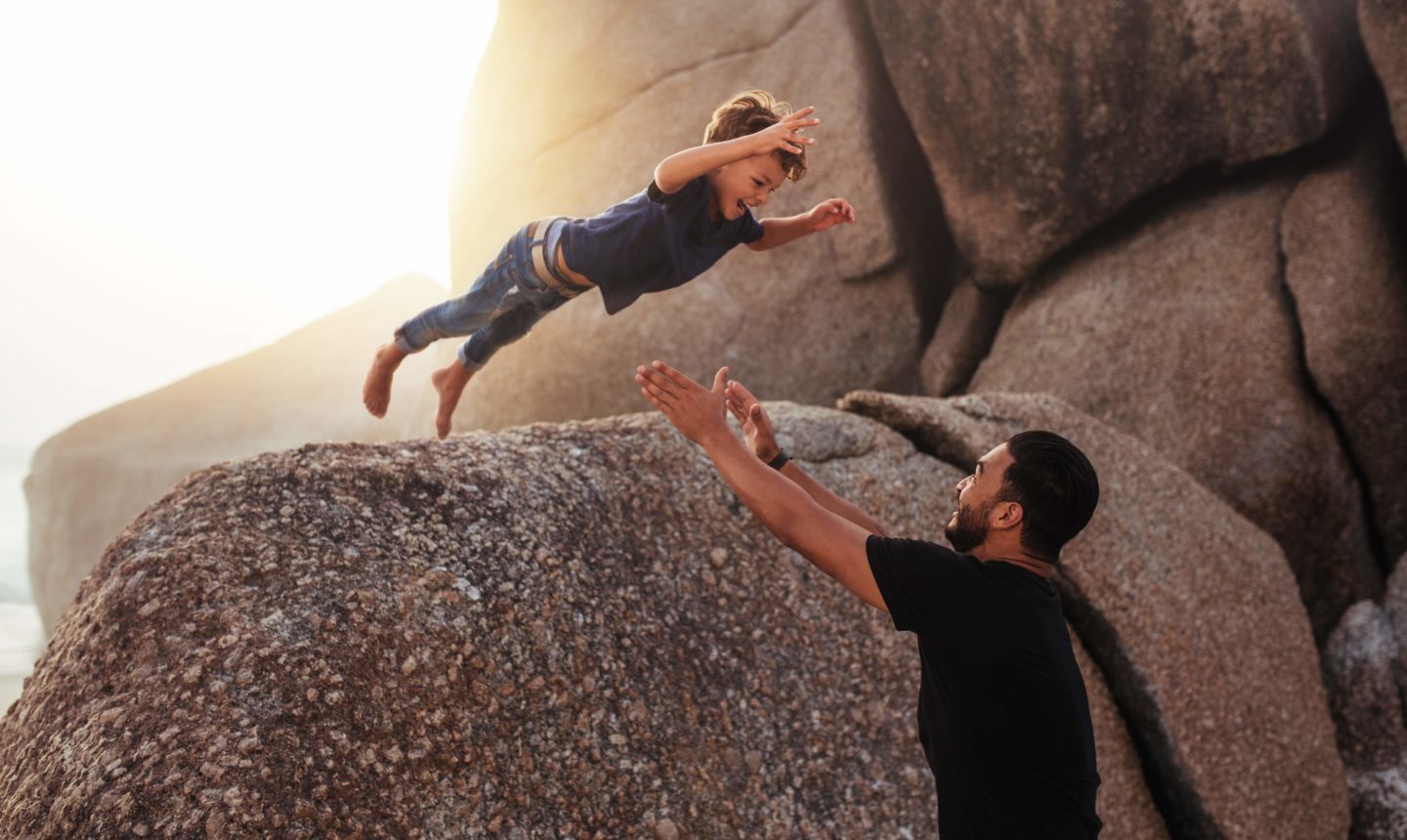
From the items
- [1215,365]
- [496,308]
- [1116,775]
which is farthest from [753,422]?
[1215,365]

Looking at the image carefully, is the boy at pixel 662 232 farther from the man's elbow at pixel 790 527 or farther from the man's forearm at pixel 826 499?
the man's elbow at pixel 790 527

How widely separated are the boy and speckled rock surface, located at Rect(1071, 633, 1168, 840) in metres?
2.73

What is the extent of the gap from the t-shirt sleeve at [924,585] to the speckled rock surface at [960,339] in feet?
20.6

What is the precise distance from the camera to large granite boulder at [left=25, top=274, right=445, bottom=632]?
50.0ft

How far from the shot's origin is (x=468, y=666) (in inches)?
116

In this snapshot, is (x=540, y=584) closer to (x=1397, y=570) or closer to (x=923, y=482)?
(x=923, y=482)

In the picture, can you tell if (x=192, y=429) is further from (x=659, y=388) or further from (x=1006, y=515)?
(x=1006, y=515)

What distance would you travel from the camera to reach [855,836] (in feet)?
11.3

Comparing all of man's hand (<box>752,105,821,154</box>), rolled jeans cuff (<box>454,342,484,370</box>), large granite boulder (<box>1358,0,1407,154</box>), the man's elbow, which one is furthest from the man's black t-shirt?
large granite boulder (<box>1358,0,1407,154</box>)

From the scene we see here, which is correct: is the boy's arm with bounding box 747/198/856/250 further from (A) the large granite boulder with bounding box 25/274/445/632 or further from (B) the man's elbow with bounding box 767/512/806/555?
(A) the large granite boulder with bounding box 25/274/445/632

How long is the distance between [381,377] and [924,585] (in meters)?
2.24

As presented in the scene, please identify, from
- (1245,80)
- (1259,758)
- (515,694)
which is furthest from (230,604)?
(1245,80)

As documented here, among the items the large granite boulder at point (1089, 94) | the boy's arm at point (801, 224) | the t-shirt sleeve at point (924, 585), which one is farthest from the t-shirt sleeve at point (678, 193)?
the large granite boulder at point (1089, 94)

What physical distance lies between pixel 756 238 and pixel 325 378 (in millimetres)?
13874
